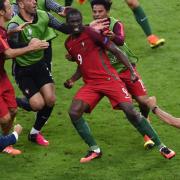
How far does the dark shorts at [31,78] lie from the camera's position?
9812mm

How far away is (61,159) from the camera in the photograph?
942 centimetres

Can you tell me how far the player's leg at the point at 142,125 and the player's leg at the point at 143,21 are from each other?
486 centimetres

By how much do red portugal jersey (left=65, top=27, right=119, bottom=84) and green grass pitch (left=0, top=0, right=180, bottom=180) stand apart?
1.18m

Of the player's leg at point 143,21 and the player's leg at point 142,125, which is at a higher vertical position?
the player's leg at point 142,125

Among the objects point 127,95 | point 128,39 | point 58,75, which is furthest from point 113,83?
point 128,39

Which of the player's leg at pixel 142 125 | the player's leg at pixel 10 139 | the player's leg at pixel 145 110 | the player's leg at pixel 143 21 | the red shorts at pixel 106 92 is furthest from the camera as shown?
the player's leg at pixel 143 21

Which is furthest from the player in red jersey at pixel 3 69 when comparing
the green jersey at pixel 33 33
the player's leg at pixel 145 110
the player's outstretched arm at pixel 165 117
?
the player's leg at pixel 145 110

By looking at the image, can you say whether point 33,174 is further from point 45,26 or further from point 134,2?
point 134,2

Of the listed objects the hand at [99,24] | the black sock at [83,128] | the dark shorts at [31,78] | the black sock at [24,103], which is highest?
the hand at [99,24]

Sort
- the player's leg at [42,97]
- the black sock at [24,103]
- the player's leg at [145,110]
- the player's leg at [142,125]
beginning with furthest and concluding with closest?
the black sock at [24,103], the player's leg at [42,97], the player's leg at [145,110], the player's leg at [142,125]

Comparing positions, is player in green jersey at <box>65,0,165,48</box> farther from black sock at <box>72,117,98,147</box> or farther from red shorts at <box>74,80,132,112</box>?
black sock at <box>72,117,98,147</box>

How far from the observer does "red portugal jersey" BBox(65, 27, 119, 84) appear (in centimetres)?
920

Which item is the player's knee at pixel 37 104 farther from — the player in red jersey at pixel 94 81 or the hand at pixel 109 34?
the hand at pixel 109 34

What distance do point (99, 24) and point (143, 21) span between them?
4.50 m
